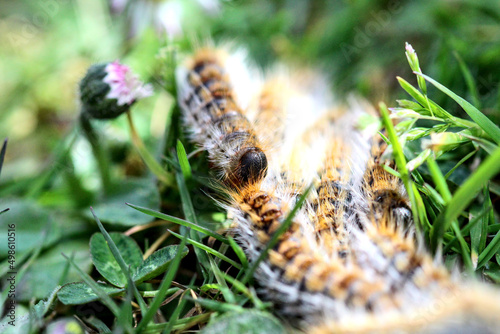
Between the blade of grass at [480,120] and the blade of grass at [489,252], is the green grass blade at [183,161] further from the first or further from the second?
the blade of grass at [489,252]

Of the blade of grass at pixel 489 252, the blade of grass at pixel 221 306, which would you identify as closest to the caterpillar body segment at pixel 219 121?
the blade of grass at pixel 221 306

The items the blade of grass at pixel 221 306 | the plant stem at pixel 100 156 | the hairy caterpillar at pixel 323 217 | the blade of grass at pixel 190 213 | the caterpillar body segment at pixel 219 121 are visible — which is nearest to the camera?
the hairy caterpillar at pixel 323 217

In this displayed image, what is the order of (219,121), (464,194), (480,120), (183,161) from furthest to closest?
(219,121), (183,161), (480,120), (464,194)

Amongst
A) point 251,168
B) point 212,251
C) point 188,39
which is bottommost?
point 212,251

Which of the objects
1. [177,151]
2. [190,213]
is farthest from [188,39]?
[190,213]

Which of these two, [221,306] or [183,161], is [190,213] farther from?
[221,306]

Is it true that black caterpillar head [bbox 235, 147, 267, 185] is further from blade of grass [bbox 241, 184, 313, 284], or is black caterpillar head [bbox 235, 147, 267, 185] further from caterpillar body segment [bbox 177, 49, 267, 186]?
blade of grass [bbox 241, 184, 313, 284]
